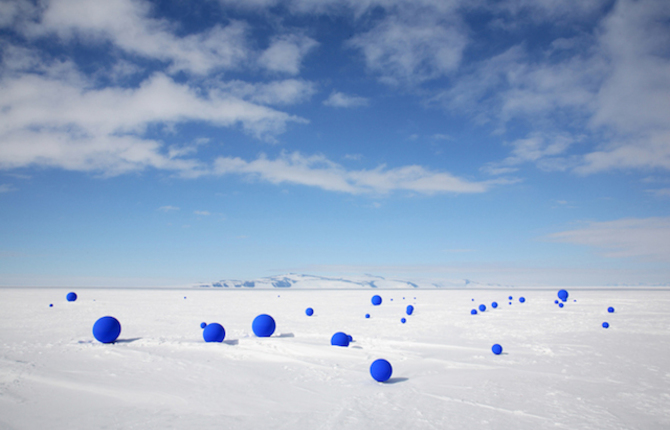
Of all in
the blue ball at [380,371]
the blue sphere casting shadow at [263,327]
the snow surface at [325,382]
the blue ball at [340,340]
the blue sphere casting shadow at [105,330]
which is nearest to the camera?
the snow surface at [325,382]

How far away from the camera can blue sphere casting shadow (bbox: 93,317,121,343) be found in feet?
33.4

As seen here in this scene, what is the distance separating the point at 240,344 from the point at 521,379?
23.6 feet

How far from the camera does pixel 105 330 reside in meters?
10.2

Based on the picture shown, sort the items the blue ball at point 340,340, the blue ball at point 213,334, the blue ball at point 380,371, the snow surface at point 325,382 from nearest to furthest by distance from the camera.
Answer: the snow surface at point 325,382, the blue ball at point 380,371, the blue ball at point 340,340, the blue ball at point 213,334

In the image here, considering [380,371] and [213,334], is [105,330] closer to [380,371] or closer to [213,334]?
[213,334]

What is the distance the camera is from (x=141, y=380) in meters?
7.12

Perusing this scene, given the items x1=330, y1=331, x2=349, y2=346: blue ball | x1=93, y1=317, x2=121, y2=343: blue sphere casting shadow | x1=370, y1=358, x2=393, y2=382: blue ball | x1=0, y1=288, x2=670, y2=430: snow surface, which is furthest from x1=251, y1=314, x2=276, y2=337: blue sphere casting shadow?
x1=370, y1=358, x2=393, y2=382: blue ball

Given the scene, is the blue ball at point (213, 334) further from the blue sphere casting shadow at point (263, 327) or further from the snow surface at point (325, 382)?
the blue sphere casting shadow at point (263, 327)

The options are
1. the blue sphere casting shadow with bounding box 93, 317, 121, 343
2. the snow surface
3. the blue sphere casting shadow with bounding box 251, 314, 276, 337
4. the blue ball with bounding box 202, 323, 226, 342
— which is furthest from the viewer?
the blue sphere casting shadow with bounding box 251, 314, 276, 337

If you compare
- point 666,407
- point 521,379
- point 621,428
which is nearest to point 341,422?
point 621,428

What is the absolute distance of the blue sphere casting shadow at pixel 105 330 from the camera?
10.2 meters

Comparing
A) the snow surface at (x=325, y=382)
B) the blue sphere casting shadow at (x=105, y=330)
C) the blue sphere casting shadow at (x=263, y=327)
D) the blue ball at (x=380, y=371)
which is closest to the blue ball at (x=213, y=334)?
the snow surface at (x=325, y=382)

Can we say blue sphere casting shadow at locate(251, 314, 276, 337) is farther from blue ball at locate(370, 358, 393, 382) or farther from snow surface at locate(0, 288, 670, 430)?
blue ball at locate(370, 358, 393, 382)

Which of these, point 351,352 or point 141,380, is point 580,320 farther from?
point 141,380
